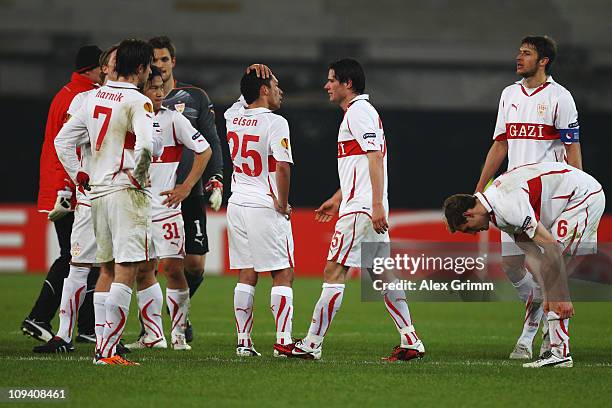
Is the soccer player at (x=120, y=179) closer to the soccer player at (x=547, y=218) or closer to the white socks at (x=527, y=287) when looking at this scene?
the soccer player at (x=547, y=218)

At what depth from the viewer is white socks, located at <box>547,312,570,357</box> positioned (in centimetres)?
686

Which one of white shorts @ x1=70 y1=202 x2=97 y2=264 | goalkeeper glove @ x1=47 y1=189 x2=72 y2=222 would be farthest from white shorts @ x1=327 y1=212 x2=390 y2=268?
goalkeeper glove @ x1=47 y1=189 x2=72 y2=222

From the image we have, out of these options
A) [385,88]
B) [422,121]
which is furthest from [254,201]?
[385,88]

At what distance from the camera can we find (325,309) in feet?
23.7

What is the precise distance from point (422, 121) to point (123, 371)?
1079cm

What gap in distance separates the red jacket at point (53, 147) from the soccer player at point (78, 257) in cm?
40

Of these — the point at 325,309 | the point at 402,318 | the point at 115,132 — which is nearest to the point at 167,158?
the point at 115,132

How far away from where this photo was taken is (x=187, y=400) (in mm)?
5594

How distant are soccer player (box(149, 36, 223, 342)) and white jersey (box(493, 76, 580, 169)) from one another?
92.2 inches

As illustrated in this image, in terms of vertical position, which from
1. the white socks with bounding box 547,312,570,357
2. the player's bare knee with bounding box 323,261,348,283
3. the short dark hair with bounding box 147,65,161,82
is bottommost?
the white socks with bounding box 547,312,570,357

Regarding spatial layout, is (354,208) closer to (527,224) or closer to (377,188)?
(377,188)

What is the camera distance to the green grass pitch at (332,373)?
571 centimetres

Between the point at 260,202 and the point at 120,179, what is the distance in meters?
1.25

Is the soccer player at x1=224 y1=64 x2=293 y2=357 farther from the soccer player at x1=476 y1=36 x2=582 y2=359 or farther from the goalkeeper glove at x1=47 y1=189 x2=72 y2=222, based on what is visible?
the soccer player at x1=476 y1=36 x2=582 y2=359
